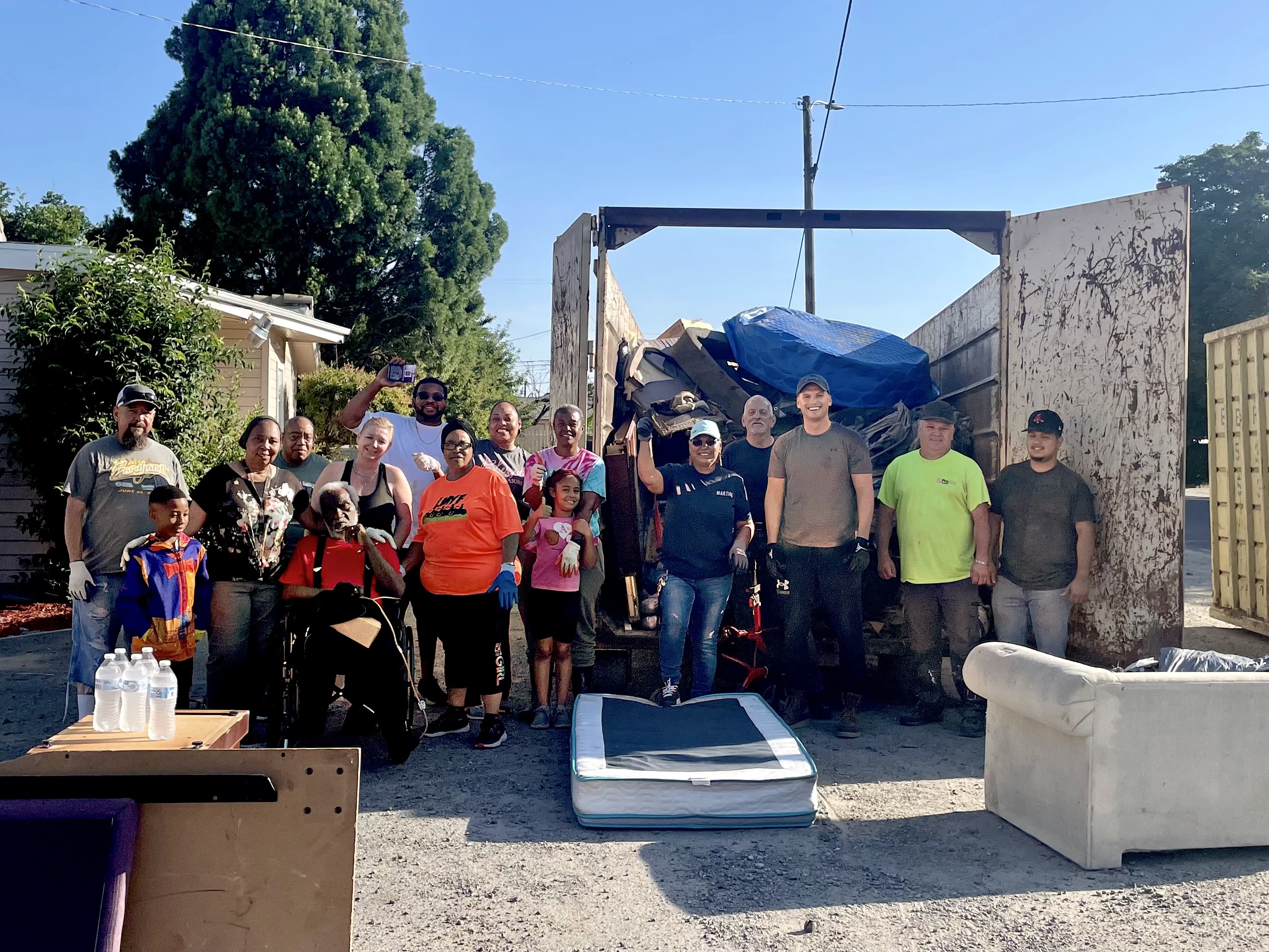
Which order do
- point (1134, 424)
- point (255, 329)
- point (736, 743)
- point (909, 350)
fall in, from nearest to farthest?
point (736, 743), point (1134, 424), point (909, 350), point (255, 329)

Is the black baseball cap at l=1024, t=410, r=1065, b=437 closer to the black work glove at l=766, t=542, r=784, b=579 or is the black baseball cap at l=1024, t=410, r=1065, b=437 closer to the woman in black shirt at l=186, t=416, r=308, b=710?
the black work glove at l=766, t=542, r=784, b=579

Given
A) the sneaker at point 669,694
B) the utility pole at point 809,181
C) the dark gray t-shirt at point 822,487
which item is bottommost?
the sneaker at point 669,694

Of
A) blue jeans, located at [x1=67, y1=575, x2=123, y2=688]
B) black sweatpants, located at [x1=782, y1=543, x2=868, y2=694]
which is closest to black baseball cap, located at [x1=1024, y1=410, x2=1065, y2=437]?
black sweatpants, located at [x1=782, y1=543, x2=868, y2=694]

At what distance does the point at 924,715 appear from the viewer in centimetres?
579

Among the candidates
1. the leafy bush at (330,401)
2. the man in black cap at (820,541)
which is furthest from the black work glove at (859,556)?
the leafy bush at (330,401)

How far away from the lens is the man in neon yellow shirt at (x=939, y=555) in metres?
5.70

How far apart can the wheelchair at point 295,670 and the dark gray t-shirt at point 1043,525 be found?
11.1 feet

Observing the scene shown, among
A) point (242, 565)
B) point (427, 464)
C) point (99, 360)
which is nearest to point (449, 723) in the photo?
point (242, 565)

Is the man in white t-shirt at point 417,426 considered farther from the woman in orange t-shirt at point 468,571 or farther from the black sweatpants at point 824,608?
the black sweatpants at point 824,608

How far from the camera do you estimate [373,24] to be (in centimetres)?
2208

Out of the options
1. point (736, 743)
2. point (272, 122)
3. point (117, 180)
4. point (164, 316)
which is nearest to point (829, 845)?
point (736, 743)

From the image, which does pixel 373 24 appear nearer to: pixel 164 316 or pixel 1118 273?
pixel 164 316

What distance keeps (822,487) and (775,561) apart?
56 cm

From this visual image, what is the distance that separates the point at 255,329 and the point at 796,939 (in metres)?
9.66
